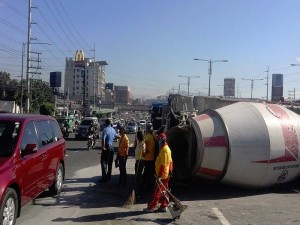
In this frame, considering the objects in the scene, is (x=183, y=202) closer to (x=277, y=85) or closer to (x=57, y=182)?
(x=57, y=182)

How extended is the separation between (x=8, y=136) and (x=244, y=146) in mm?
5663

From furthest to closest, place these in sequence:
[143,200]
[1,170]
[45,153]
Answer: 1. [143,200]
2. [45,153]
3. [1,170]

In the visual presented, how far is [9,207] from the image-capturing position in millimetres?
6863

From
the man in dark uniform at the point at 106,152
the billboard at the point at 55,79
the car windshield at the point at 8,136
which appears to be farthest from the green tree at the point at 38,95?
the car windshield at the point at 8,136

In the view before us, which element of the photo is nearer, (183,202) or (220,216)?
(220,216)

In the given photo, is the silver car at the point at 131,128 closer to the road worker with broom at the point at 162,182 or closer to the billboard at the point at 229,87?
the road worker with broom at the point at 162,182

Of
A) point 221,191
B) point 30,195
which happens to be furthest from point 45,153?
point 221,191

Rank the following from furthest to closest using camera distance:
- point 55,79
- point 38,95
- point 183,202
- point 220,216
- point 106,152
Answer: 1. point 55,79
2. point 38,95
3. point 106,152
4. point 183,202
5. point 220,216

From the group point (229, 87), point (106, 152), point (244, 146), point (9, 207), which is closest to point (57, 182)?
point (106, 152)

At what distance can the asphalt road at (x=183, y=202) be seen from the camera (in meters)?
8.41

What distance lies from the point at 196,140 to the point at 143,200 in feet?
6.72

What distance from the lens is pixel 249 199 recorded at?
10.6 meters

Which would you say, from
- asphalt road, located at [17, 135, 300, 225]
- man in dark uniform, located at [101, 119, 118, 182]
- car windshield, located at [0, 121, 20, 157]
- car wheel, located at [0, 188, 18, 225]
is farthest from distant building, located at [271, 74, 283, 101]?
car wheel, located at [0, 188, 18, 225]

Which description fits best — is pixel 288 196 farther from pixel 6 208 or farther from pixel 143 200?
pixel 6 208
